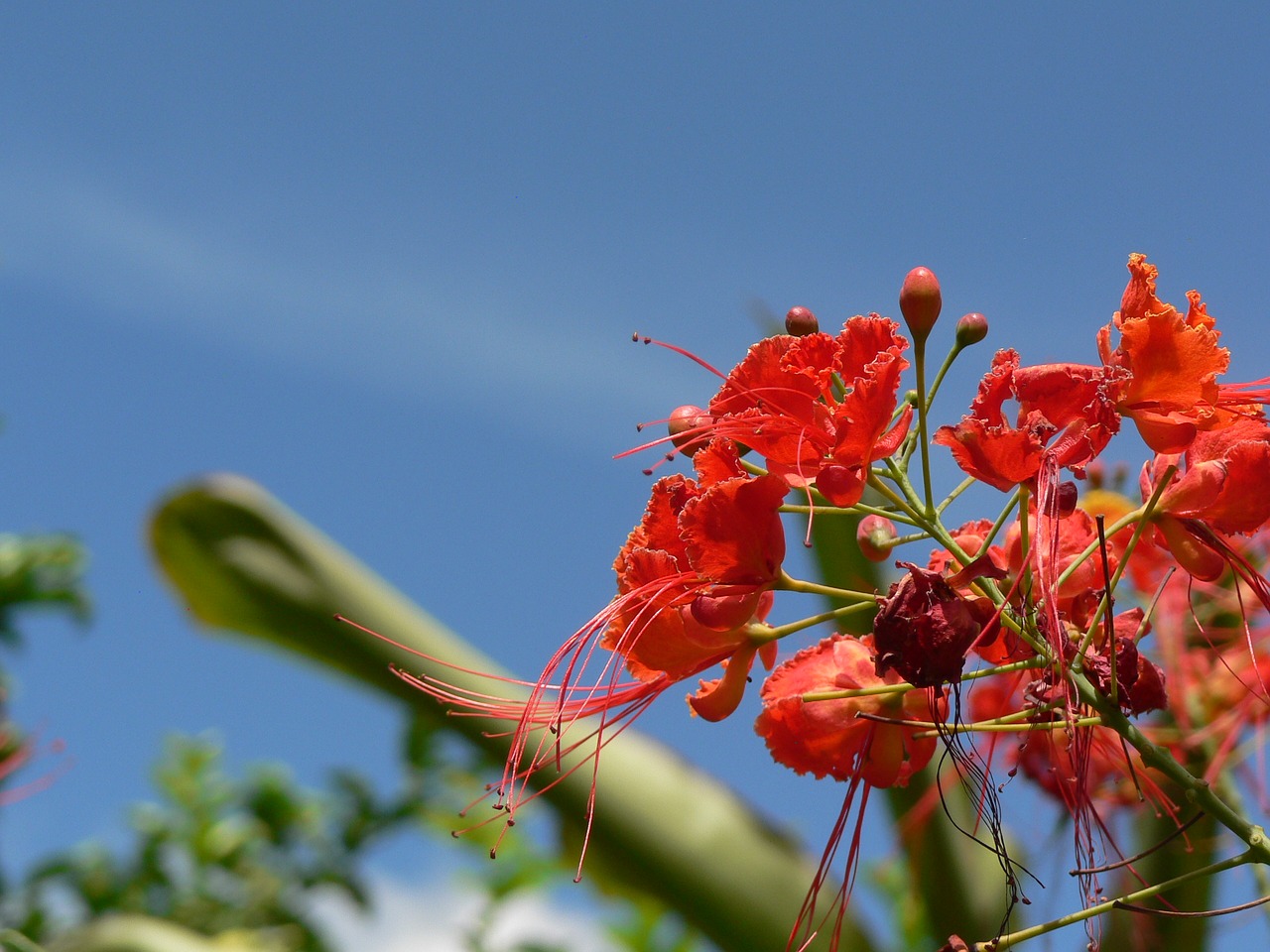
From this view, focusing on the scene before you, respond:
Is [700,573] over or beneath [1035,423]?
beneath

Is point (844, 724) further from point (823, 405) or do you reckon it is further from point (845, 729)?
point (823, 405)

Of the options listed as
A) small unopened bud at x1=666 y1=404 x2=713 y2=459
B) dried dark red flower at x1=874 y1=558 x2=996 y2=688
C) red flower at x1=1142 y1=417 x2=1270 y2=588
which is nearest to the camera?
dried dark red flower at x1=874 y1=558 x2=996 y2=688

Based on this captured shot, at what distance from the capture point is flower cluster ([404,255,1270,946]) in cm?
103

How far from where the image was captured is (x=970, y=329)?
3.87 ft

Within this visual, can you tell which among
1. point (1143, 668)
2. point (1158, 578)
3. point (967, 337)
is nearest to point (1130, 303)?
point (967, 337)

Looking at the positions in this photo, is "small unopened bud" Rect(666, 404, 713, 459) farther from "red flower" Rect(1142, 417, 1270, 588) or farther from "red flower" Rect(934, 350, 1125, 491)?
"red flower" Rect(1142, 417, 1270, 588)

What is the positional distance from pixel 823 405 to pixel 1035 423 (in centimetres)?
18

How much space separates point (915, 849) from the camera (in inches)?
127

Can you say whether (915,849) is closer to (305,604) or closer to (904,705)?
(305,604)

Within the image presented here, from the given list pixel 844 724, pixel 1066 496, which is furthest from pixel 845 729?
pixel 1066 496

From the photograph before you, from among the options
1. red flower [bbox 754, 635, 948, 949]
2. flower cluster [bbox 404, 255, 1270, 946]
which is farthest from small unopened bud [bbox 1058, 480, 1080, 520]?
red flower [bbox 754, 635, 948, 949]

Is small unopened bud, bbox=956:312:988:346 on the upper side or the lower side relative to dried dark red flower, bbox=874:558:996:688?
upper

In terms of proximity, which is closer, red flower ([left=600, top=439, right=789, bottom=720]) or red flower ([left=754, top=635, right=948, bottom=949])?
red flower ([left=600, top=439, right=789, bottom=720])

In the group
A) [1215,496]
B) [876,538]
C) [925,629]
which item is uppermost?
[1215,496]
